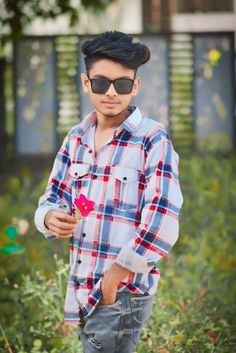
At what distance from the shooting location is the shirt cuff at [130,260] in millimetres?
2717

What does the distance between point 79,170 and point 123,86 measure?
0.87 feet

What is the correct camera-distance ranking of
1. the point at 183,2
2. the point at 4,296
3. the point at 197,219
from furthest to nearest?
the point at 183,2, the point at 197,219, the point at 4,296

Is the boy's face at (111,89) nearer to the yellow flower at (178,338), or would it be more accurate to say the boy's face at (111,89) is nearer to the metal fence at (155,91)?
the yellow flower at (178,338)

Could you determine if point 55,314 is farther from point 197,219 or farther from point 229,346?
point 197,219

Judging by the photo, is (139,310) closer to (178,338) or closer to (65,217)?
(65,217)

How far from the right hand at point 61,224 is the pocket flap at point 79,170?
0.38ft

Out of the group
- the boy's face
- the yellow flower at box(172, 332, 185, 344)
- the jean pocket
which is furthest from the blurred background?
the boy's face

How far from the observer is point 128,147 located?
2834 millimetres

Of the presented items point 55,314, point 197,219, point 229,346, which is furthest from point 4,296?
point 197,219

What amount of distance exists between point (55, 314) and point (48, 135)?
717 centimetres

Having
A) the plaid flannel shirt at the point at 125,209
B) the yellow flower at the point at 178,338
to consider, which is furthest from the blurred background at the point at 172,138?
the plaid flannel shirt at the point at 125,209

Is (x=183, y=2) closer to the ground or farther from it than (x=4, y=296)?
farther from it

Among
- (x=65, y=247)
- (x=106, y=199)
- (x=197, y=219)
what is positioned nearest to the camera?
(x=106, y=199)

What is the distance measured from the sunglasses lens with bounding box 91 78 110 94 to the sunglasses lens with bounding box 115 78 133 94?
1.1 inches
